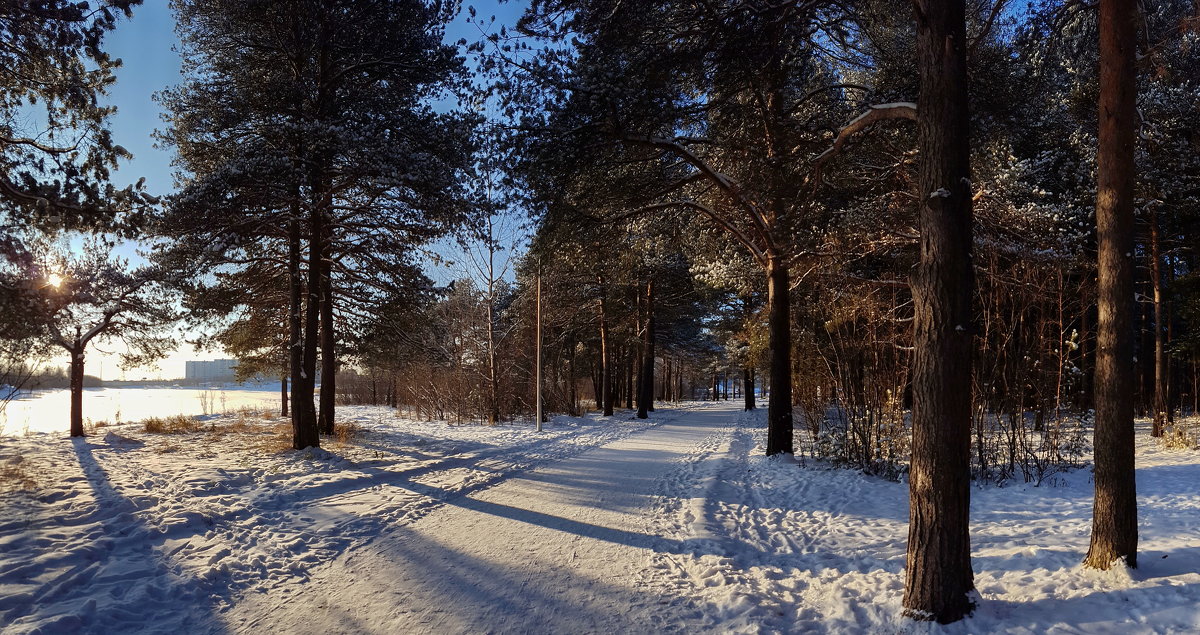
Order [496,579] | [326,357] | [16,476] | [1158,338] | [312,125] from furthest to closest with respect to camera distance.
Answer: [326,357] < [1158,338] < [312,125] < [16,476] < [496,579]

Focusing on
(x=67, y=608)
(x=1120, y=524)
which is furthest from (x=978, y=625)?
(x=67, y=608)

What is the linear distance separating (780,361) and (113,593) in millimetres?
10093

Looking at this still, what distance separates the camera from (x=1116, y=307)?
4.04 m

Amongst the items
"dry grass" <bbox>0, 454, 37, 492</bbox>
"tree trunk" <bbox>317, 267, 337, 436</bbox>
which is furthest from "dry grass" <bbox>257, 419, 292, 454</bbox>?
"dry grass" <bbox>0, 454, 37, 492</bbox>

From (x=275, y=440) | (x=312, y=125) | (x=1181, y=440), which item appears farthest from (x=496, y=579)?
(x=1181, y=440)

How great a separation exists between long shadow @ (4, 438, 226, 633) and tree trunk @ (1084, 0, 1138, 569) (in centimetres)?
654

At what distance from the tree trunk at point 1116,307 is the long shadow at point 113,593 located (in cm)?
654

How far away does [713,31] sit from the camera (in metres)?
5.48

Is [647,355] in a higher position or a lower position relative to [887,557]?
higher

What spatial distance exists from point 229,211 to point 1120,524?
11999 millimetres

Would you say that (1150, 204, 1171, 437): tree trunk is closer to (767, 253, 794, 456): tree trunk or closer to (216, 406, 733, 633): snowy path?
(767, 253, 794, 456): tree trunk

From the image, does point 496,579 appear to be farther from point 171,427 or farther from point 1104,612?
point 171,427

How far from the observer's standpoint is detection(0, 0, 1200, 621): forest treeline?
13.2ft

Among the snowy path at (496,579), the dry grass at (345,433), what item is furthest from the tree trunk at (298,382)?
the snowy path at (496,579)
